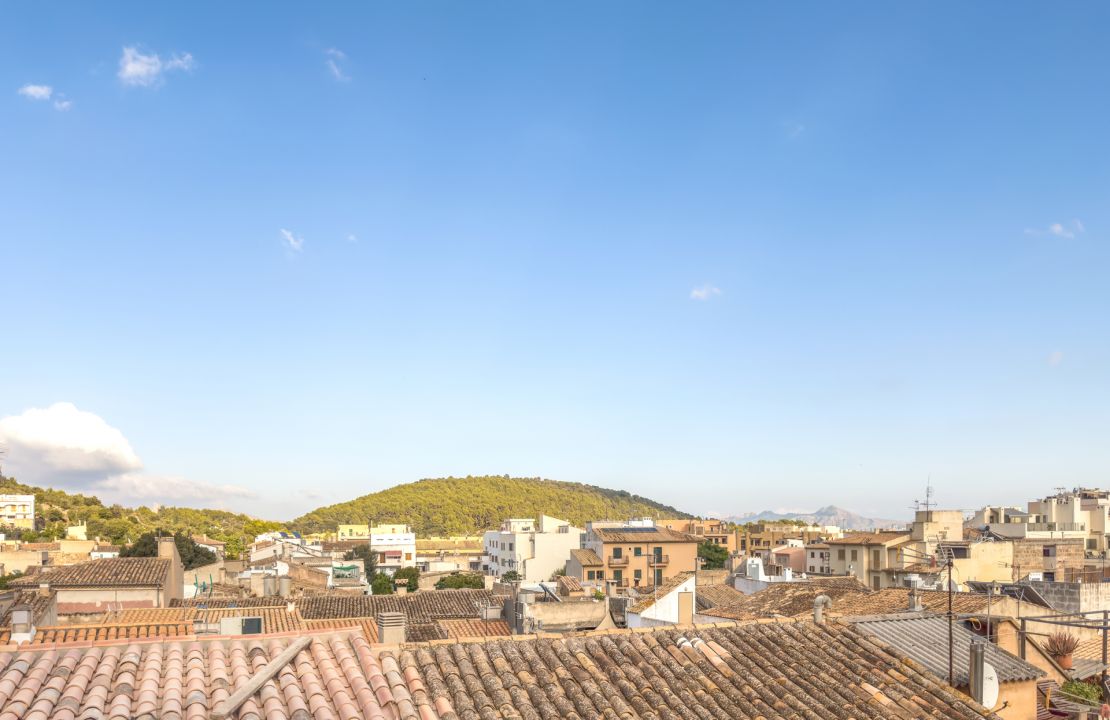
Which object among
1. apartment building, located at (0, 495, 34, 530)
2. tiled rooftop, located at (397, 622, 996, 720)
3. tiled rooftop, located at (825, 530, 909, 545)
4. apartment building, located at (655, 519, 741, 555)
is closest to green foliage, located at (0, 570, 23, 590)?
apartment building, located at (0, 495, 34, 530)

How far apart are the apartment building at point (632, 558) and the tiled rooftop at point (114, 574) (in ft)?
131

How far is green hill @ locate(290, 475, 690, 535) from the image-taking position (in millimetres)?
147750

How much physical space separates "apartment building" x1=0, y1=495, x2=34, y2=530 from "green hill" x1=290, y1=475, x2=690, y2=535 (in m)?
51.0

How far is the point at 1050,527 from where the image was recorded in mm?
63469

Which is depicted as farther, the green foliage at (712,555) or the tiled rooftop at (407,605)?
the green foliage at (712,555)

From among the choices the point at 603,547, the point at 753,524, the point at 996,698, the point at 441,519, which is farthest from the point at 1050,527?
the point at 441,519

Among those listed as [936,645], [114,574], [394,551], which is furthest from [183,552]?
[936,645]

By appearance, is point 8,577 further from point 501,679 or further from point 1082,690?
→ point 1082,690

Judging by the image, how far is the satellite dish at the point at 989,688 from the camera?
10844 mm

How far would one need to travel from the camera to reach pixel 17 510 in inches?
3866

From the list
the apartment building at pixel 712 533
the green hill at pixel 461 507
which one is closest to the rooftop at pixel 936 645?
the apartment building at pixel 712 533

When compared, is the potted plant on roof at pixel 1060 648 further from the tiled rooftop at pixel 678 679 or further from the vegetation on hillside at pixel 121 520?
the vegetation on hillside at pixel 121 520

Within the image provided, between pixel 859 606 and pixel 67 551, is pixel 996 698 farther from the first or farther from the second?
pixel 67 551

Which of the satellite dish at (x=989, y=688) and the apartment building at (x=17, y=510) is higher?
the satellite dish at (x=989, y=688)
